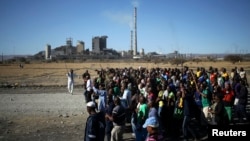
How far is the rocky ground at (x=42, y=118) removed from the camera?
34.1 ft

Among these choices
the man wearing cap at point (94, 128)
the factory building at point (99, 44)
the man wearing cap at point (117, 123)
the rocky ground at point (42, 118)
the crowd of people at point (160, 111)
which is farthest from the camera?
the factory building at point (99, 44)

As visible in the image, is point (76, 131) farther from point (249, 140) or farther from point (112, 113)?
point (249, 140)

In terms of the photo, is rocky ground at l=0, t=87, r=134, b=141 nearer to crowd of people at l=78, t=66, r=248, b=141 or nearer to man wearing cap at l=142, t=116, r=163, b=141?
crowd of people at l=78, t=66, r=248, b=141

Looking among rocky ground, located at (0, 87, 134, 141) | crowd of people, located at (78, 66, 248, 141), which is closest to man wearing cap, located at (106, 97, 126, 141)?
crowd of people, located at (78, 66, 248, 141)

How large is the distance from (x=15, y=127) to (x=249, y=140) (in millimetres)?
8966

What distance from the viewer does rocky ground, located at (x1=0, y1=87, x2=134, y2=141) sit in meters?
10.4

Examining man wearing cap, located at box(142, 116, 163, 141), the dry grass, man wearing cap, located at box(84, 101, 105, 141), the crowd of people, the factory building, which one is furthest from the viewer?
the factory building

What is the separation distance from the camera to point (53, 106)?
51.5 ft

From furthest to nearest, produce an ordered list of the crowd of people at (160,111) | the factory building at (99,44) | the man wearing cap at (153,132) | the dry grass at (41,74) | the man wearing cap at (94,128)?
the factory building at (99,44)
the dry grass at (41,74)
the crowd of people at (160,111)
the man wearing cap at (94,128)
the man wearing cap at (153,132)

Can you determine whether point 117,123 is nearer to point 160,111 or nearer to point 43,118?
point 160,111

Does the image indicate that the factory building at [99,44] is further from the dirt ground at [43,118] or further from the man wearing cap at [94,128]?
the man wearing cap at [94,128]

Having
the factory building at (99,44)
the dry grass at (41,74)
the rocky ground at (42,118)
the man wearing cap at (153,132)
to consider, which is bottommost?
the rocky ground at (42,118)

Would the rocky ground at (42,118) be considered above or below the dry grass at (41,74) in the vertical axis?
below

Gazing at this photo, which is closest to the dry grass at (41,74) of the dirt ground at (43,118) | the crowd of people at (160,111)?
the dirt ground at (43,118)
